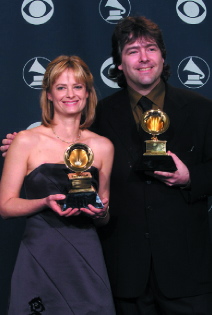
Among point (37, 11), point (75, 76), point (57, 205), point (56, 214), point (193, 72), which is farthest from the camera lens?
point (193, 72)

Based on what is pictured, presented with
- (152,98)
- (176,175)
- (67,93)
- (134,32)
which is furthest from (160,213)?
(134,32)

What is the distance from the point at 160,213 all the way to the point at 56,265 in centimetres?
51

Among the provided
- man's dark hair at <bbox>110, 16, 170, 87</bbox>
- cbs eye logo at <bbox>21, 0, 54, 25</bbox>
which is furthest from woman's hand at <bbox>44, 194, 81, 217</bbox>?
cbs eye logo at <bbox>21, 0, 54, 25</bbox>

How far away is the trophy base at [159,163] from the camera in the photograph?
2.32 metres

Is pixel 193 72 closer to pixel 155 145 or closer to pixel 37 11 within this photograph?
pixel 37 11

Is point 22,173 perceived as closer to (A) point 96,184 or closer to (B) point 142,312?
(A) point 96,184

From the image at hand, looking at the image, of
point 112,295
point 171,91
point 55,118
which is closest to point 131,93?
point 171,91

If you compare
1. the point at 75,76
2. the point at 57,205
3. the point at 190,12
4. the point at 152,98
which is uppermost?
the point at 190,12

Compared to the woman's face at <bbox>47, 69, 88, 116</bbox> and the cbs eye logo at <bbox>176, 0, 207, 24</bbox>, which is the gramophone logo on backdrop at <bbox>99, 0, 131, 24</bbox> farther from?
the woman's face at <bbox>47, 69, 88, 116</bbox>

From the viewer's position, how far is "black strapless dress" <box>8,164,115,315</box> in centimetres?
223

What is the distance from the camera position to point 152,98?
2.62 meters

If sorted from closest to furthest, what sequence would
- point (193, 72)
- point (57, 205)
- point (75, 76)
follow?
point (57, 205), point (75, 76), point (193, 72)

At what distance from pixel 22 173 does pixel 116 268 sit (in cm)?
60

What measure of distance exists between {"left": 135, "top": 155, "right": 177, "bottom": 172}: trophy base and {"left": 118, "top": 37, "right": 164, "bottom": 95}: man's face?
16.9 inches
